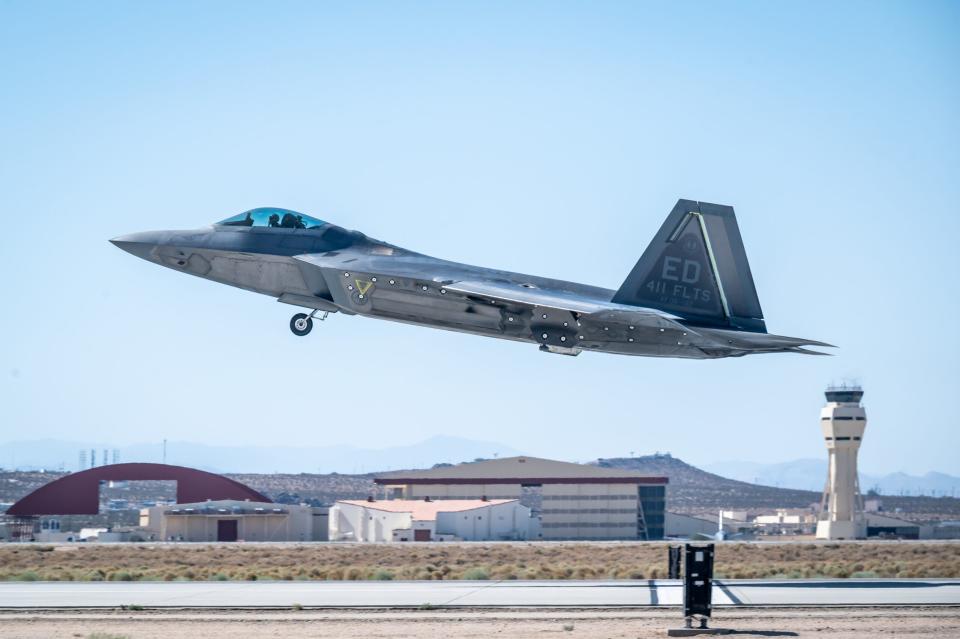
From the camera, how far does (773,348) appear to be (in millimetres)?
31875

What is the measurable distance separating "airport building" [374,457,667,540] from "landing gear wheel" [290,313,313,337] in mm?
52239

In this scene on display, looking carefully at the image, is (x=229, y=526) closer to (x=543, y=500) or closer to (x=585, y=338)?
(x=543, y=500)

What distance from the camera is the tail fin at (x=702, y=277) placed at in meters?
32.6

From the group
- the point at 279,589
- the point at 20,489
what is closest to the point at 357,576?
the point at 279,589

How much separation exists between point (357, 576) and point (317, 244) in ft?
42.1

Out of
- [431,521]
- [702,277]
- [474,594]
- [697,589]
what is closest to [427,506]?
[431,521]

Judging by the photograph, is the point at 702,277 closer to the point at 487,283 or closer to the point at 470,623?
the point at 487,283

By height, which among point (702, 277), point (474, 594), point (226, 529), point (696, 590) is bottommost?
point (226, 529)

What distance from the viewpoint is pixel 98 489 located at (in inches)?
3268

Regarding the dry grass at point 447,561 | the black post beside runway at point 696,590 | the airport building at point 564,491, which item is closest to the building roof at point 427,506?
the airport building at point 564,491

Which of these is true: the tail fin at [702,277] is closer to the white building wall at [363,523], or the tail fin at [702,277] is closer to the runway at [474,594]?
the runway at [474,594]

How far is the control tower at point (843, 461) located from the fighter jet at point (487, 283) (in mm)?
63256

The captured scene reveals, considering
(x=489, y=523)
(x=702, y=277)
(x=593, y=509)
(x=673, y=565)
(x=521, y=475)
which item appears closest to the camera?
(x=702, y=277)

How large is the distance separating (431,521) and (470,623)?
1993 inches
